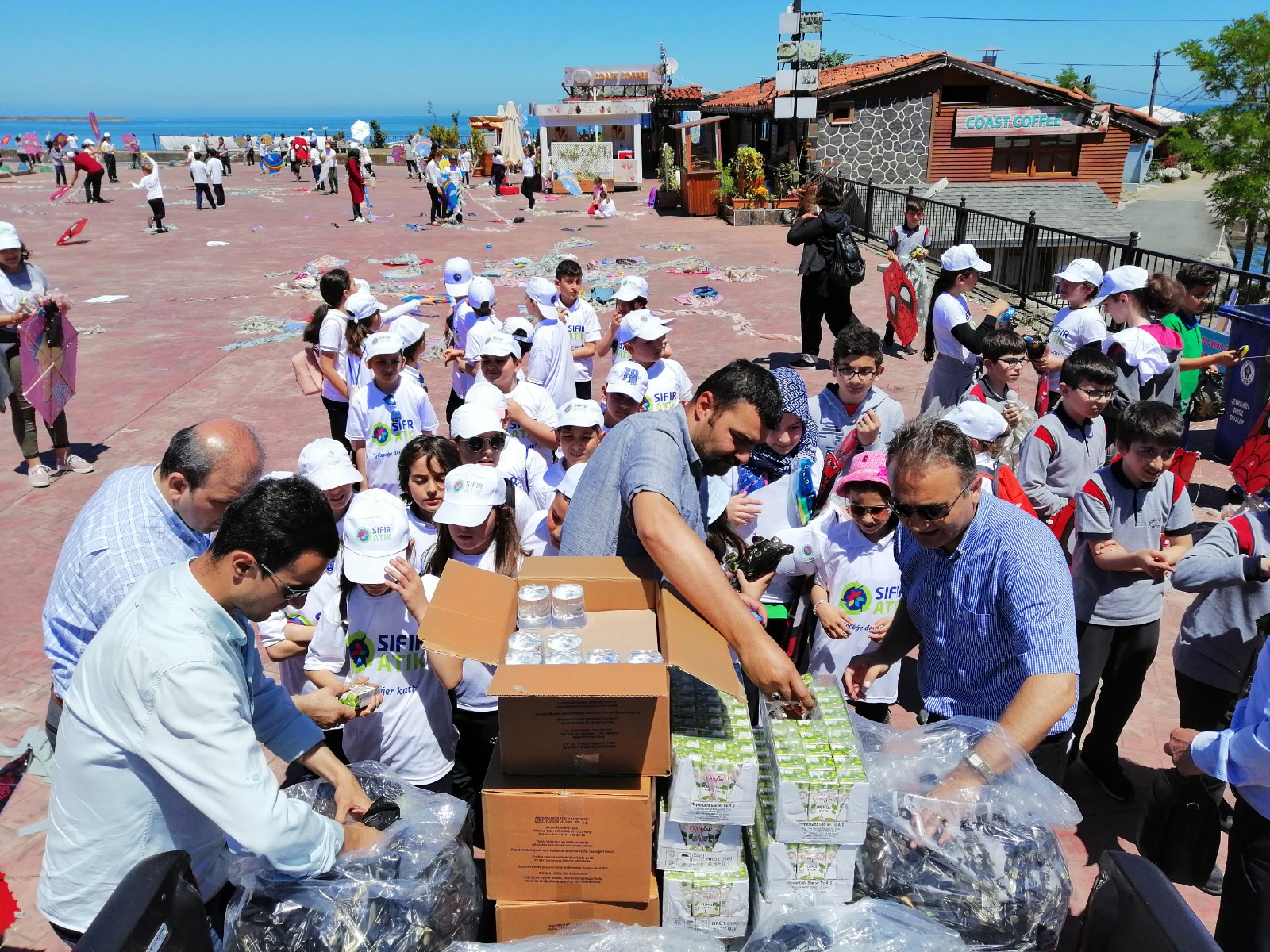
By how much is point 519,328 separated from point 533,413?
155 centimetres

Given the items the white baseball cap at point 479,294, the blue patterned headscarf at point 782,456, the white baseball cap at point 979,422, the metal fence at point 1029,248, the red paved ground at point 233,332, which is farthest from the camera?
the metal fence at point 1029,248

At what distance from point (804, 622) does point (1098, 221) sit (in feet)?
88.7

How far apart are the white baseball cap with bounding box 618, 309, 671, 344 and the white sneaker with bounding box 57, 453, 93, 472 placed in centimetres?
551

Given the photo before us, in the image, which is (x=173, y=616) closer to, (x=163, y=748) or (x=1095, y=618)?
(x=163, y=748)

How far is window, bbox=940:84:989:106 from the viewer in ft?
84.6

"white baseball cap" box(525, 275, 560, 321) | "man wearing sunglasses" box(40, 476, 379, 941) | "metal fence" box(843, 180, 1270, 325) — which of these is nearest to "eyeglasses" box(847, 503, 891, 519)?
"man wearing sunglasses" box(40, 476, 379, 941)

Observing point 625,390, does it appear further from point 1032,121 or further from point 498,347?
point 1032,121

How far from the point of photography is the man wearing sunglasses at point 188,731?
6.37 feet

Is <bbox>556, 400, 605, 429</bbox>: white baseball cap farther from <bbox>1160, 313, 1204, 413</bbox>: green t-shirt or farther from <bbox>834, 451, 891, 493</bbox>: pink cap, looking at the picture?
<bbox>1160, 313, 1204, 413</bbox>: green t-shirt


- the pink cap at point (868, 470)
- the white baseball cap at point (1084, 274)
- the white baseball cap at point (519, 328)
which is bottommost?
the pink cap at point (868, 470)

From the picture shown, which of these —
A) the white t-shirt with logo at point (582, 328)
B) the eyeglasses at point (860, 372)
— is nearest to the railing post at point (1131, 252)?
the white t-shirt with logo at point (582, 328)

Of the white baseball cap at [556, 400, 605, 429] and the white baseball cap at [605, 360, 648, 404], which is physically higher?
the white baseball cap at [605, 360, 648, 404]

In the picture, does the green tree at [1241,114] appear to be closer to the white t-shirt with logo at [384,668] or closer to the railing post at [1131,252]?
the railing post at [1131,252]

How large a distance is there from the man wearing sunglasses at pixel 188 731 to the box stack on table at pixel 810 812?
1058 mm
